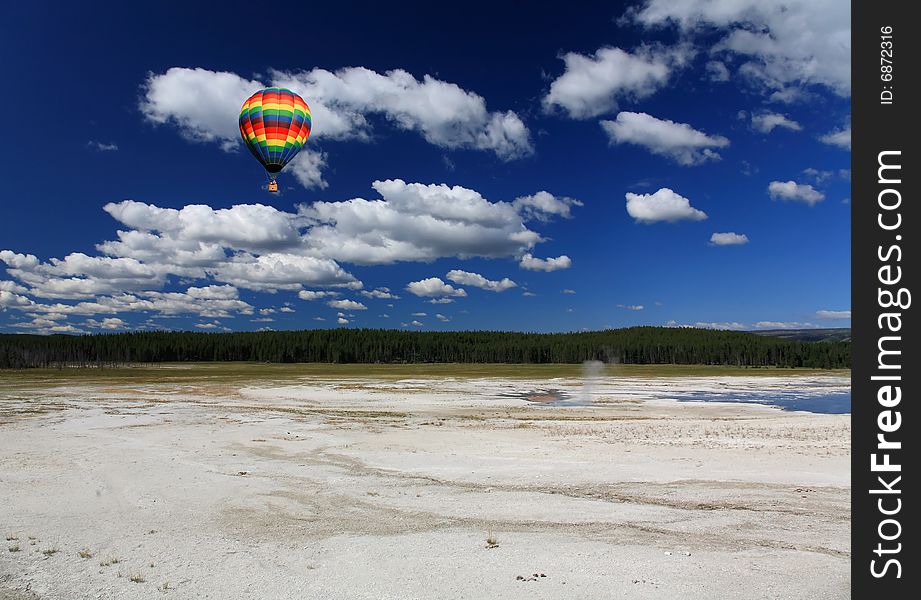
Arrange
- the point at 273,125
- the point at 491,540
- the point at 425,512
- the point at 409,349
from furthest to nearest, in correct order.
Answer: the point at 409,349 → the point at 273,125 → the point at 425,512 → the point at 491,540

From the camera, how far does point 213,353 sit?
181750mm

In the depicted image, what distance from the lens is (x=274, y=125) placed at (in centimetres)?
4000

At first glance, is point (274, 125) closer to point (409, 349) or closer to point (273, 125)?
point (273, 125)

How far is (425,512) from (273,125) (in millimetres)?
32235

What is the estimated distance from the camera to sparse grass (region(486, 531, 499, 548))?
11.5 metres

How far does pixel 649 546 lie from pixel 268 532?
24.2 feet

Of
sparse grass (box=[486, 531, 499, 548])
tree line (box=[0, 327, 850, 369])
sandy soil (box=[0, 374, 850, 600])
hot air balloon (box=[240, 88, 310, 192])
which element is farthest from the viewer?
tree line (box=[0, 327, 850, 369])

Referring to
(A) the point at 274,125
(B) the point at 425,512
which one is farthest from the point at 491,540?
(A) the point at 274,125

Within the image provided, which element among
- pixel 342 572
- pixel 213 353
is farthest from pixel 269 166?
pixel 213 353

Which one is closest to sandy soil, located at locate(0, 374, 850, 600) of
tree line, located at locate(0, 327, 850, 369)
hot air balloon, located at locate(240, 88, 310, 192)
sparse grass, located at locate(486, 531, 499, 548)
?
sparse grass, located at locate(486, 531, 499, 548)

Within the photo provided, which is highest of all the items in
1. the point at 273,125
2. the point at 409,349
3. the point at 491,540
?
the point at 273,125

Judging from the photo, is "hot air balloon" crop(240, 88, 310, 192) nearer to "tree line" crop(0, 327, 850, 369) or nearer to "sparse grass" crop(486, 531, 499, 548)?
"sparse grass" crop(486, 531, 499, 548)
